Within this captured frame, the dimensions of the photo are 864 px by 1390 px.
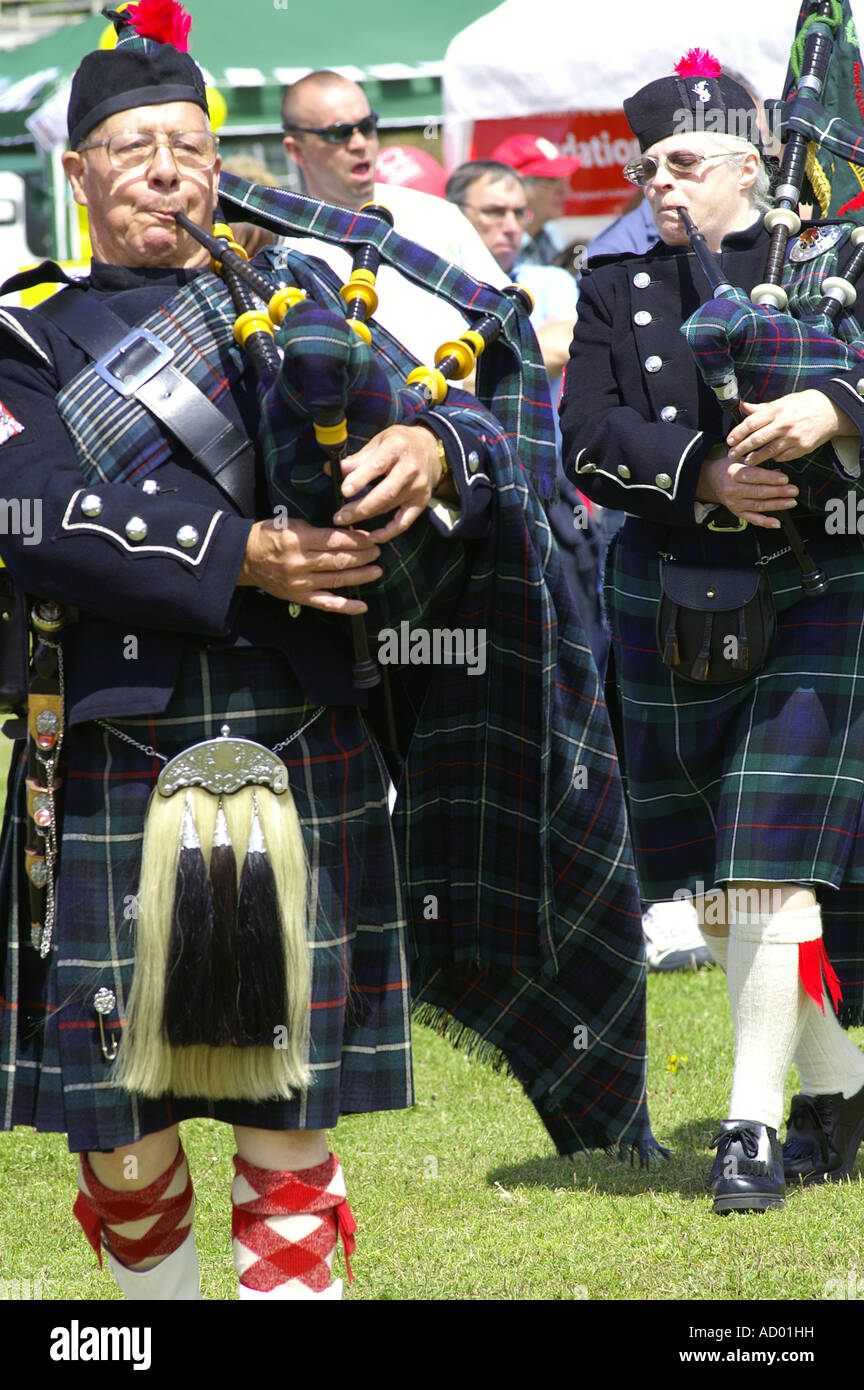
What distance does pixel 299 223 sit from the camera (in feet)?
9.22

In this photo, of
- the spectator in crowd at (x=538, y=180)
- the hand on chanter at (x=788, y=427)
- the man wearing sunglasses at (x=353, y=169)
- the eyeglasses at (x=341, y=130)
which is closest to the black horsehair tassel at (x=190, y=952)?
the hand on chanter at (x=788, y=427)

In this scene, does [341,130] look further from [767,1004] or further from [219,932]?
[219,932]

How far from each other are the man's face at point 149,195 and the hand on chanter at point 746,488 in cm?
111

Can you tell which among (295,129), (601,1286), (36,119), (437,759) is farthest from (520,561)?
(36,119)

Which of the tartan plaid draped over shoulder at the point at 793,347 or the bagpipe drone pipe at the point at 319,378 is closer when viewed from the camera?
the bagpipe drone pipe at the point at 319,378

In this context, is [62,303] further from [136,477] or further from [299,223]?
[299,223]

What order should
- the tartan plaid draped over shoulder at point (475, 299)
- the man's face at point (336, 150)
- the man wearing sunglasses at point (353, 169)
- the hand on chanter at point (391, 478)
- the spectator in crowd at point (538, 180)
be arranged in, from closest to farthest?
the hand on chanter at point (391, 478) → the tartan plaid draped over shoulder at point (475, 299) → the man wearing sunglasses at point (353, 169) → the man's face at point (336, 150) → the spectator in crowd at point (538, 180)

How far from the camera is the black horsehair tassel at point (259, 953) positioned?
2.41 meters

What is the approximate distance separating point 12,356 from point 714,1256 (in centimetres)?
192

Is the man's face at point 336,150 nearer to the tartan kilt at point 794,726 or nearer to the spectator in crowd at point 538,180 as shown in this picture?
the spectator in crowd at point 538,180

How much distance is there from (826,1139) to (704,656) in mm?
1009

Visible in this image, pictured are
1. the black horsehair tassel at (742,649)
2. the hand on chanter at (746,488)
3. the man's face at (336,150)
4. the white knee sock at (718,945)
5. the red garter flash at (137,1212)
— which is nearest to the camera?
the red garter flash at (137,1212)

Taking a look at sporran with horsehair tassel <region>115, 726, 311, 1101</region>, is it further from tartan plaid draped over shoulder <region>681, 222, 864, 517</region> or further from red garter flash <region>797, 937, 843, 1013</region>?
red garter flash <region>797, 937, 843, 1013</region>

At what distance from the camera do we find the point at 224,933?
7.95ft
